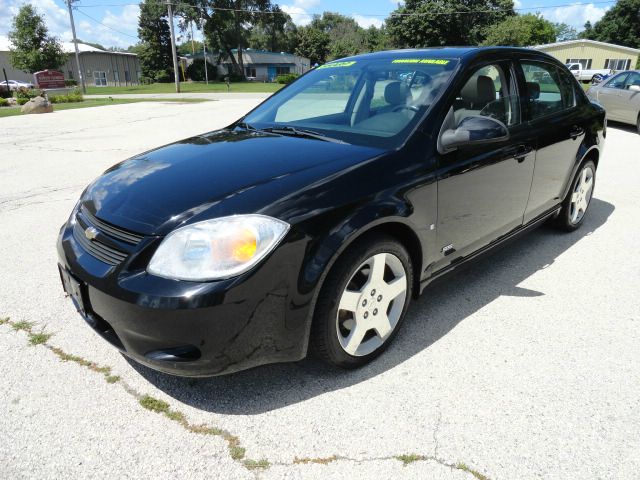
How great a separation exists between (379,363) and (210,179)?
133 cm

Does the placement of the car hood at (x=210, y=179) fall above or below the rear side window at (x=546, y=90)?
below

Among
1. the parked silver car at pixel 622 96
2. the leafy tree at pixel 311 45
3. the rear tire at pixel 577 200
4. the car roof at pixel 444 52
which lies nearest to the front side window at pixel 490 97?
the car roof at pixel 444 52

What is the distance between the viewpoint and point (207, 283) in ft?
6.30

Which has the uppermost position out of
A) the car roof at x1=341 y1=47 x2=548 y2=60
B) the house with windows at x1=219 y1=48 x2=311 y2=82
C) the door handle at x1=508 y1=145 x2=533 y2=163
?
the house with windows at x1=219 y1=48 x2=311 y2=82

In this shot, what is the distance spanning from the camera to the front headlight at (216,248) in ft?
6.40

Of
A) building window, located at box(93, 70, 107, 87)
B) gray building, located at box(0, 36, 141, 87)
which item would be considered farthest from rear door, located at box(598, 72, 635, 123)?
building window, located at box(93, 70, 107, 87)

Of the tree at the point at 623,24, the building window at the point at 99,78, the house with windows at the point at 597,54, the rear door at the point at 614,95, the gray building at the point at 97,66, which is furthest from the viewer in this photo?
the tree at the point at 623,24

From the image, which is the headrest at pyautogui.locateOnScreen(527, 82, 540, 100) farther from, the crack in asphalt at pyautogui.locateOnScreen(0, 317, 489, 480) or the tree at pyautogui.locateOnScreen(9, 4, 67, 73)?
the tree at pyautogui.locateOnScreen(9, 4, 67, 73)

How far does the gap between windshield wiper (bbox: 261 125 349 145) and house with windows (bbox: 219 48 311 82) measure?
221 feet

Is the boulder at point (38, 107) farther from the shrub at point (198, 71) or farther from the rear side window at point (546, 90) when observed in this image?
the shrub at point (198, 71)

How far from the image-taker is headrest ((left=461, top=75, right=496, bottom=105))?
2991 millimetres

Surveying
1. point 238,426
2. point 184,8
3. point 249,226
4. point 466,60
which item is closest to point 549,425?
point 238,426

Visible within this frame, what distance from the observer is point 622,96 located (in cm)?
1105

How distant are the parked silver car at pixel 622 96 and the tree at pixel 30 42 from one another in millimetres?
44765
